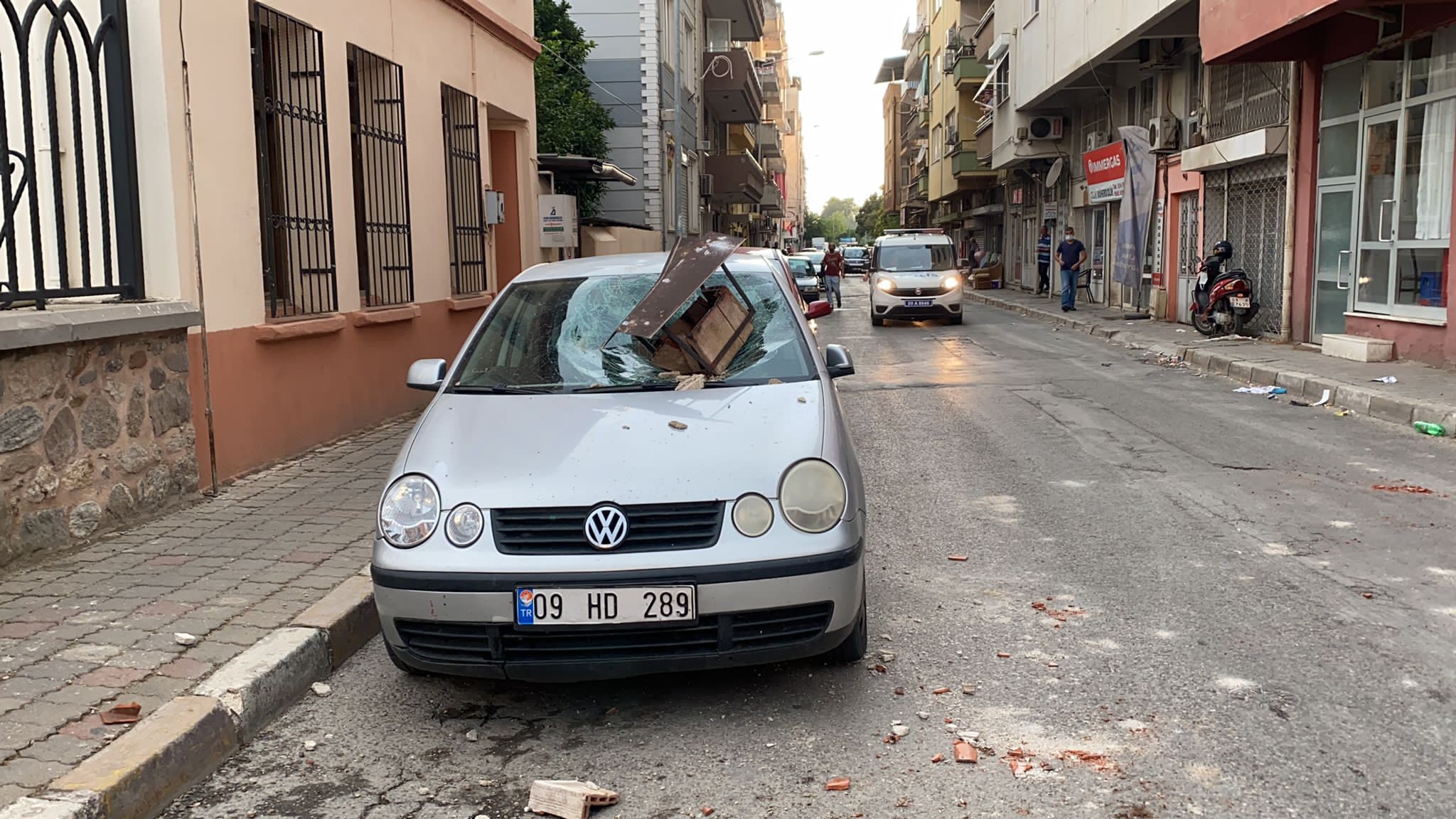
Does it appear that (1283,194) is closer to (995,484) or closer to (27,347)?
(995,484)

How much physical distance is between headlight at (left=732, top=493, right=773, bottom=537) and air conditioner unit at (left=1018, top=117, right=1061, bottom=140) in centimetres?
2893

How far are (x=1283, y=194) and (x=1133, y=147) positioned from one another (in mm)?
6420

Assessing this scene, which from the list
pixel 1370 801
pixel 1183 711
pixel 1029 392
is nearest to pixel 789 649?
pixel 1183 711

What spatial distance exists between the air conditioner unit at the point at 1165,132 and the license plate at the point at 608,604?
20.6 m

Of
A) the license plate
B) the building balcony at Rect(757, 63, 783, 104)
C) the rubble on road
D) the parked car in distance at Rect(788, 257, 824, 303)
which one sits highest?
the building balcony at Rect(757, 63, 783, 104)

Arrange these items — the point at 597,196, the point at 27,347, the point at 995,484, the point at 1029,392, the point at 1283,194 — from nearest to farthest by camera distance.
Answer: the point at 27,347
the point at 995,484
the point at 1029,392
the point at 1283,194
the point at 597,196

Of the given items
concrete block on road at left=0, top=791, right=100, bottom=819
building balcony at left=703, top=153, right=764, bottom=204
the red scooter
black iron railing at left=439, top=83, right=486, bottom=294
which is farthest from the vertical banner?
concrete block on road at left=0, top=791, right=100, bottom=819

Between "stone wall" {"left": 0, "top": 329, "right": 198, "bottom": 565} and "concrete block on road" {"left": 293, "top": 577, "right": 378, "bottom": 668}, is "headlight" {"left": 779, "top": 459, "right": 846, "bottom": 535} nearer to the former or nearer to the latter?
"concrete block on road" {"left": 293, "top": 577, "right": 378, "bottom": 668}

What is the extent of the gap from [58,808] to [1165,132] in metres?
21.9

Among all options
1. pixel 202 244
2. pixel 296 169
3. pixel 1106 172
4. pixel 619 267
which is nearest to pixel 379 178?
pixel 296 169

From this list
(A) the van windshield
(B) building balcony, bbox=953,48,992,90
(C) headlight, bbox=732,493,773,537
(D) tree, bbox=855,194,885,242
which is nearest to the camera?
(C) headlight, bbox=732,493,773,537

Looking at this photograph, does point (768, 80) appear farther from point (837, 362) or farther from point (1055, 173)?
point (837, 362)

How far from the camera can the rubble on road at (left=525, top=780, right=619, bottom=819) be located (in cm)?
321

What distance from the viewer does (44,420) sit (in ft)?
18.3
